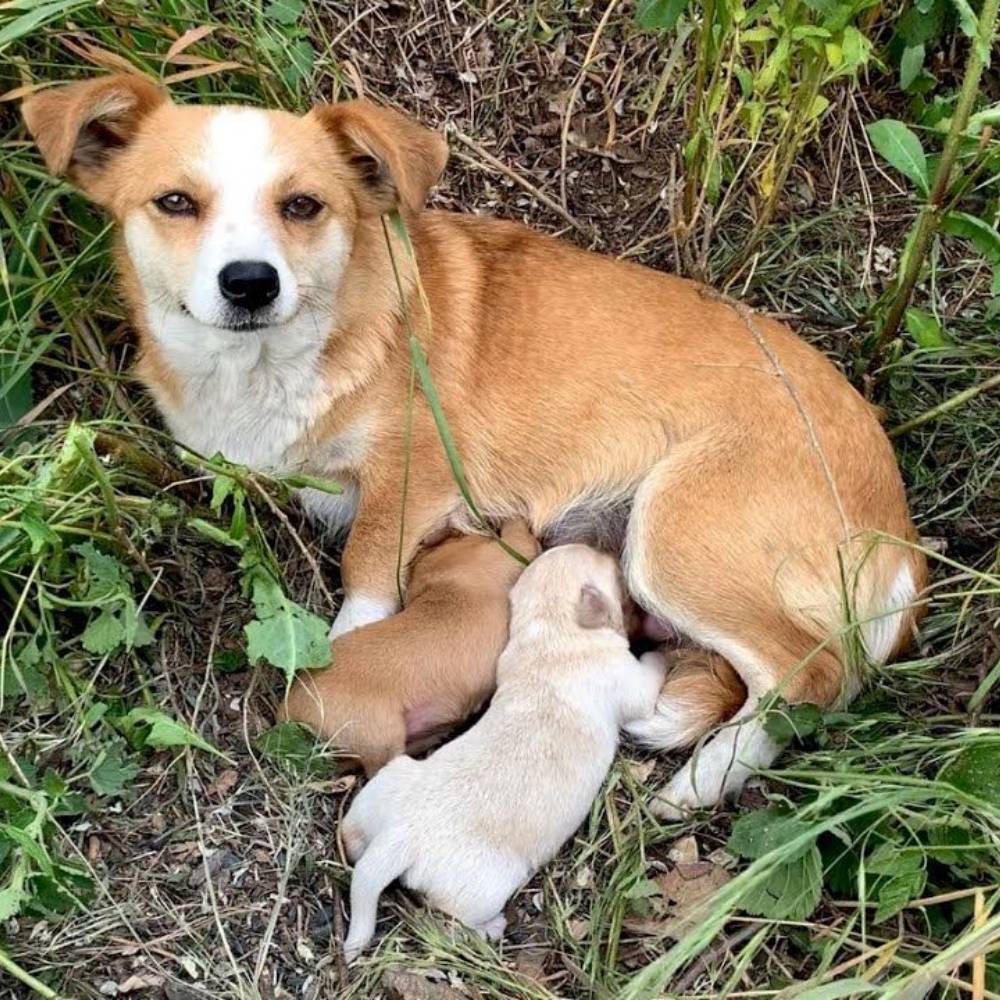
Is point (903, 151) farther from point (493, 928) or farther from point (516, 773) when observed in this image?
point (493, 928)

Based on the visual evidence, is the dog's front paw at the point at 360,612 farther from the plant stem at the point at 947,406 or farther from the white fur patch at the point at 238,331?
the plant stem at the point at 947,406

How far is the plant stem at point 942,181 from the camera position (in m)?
2.44

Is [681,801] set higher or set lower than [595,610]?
lower

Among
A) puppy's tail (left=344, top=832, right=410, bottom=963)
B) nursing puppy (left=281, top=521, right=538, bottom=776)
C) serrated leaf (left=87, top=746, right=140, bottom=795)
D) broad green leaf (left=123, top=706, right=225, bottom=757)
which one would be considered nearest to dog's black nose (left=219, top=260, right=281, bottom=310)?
nursing puppy (left=281, top=521, right=538, bottom=776)

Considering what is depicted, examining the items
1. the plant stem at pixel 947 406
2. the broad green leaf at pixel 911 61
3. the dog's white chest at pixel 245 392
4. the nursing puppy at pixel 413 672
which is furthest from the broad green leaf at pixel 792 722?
the broad green leaf at pixel 911 61

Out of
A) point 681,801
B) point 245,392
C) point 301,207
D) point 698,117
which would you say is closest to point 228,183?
point 301,207

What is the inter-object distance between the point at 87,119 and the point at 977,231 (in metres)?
1.99

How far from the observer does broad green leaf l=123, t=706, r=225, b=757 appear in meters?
2.42

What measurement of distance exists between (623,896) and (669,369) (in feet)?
4.24

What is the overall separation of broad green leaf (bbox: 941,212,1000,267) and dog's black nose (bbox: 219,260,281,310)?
5.03 ft

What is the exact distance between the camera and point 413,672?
101 inches

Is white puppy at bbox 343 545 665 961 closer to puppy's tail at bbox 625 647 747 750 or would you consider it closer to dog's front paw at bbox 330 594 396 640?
puppy's tail at bbox 625 647 747 750

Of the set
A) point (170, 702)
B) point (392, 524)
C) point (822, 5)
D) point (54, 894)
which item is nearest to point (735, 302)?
point (822, 5)

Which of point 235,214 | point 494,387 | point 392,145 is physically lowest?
point 494,387
